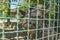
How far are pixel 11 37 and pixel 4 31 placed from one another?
0.78 feet

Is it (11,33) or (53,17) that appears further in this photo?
(53,17)

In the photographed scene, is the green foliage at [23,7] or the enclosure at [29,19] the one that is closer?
the enclosure at [29,19]

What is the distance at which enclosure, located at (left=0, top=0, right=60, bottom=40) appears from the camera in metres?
2.26

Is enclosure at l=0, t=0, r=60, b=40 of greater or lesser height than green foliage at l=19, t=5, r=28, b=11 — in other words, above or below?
below

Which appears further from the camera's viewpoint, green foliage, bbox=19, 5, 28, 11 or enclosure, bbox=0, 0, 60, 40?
green foliage, bbox=19, 5, 28, 11

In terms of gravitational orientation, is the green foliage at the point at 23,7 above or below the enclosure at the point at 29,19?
above

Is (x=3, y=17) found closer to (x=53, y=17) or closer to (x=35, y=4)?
(x=35, y=4)

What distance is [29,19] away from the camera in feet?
8.50

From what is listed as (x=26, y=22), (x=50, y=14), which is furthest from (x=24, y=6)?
(x=50, y=14)

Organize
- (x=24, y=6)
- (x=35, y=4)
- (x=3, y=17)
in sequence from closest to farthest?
1. (x=3, y=17)
2. (x=24, y=6)
3. (x=35, y=4)

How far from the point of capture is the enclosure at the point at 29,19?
226 centimetres

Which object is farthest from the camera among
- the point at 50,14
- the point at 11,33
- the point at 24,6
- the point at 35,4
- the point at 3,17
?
the point at 50,14

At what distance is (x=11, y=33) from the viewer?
2.33 metres

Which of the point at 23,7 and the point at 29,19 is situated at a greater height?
the point at 23,7
